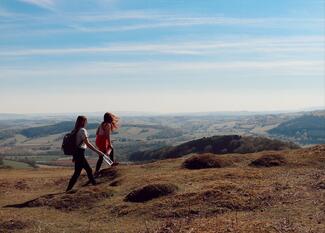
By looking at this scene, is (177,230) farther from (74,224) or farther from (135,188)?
(135,188)

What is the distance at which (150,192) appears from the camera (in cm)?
1705

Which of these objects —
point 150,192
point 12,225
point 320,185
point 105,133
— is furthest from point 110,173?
point 320,185

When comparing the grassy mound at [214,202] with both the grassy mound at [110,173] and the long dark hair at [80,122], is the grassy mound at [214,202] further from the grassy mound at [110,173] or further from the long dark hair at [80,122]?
the grassy mound at [110,173]

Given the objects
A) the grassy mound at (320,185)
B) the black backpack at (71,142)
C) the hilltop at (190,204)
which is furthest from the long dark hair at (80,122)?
the grassy mound at (320,185)

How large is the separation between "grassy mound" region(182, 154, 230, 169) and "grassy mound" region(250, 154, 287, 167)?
4.96ft

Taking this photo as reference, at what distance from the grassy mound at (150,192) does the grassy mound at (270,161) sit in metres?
6.96

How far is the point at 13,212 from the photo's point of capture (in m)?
16.6

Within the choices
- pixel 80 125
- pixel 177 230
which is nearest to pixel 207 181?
pixel 80 125

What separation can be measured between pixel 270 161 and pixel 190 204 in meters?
8.58

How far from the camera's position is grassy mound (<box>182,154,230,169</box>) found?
23.4 meters

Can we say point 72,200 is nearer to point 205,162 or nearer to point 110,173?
point 110,173

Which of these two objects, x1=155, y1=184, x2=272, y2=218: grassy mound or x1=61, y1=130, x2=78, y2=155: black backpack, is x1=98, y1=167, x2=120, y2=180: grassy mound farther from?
x1=155, y1=184, x2=272, y2=218: grassy mound

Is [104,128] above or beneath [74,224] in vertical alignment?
above

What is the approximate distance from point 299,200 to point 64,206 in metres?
8.33
